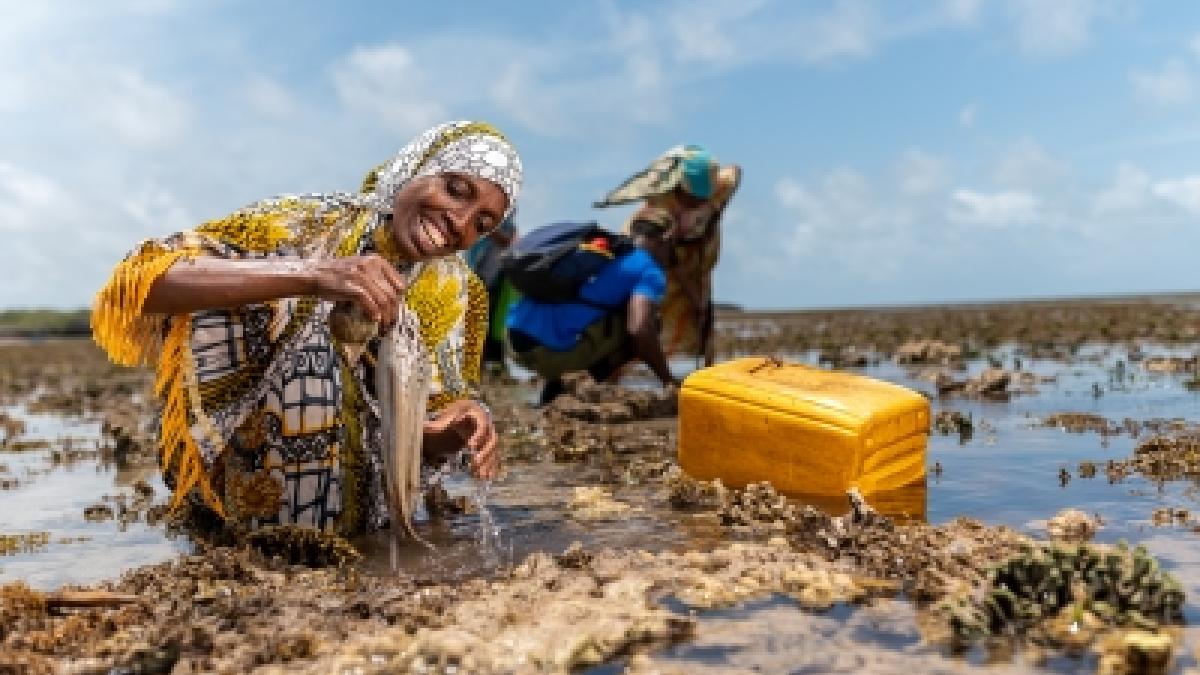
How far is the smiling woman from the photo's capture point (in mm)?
3514

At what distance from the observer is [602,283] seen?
766cm

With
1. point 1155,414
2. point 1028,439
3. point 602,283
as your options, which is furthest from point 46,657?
point 1155,414

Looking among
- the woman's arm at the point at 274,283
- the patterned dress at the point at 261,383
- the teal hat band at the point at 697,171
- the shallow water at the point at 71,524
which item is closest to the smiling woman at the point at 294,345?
the patterned dress at the point at 261,383

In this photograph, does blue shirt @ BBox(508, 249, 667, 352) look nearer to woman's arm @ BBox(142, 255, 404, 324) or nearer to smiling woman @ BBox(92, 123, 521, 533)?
smiling woman @ BBox(92, 123, 521, 533)

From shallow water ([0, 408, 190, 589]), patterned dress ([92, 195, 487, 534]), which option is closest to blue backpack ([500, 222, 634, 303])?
shallow water ([0, 408, 190, 589])

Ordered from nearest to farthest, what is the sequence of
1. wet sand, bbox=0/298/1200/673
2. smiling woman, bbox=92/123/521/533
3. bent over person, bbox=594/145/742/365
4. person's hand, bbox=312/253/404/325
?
1. wet sand, bbox=0/298/1200/673
2. person's hand, bbox=312/253/404/325
3. smiling woman, bbox=92/123/521/533
4. bent over person, bbox=594/145/742/365

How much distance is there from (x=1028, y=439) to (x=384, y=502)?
3.48 meters

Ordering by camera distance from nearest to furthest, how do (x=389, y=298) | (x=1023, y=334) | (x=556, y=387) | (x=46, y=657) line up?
(x=46, y=657) < (x=389, y=298) < (x=556, y=387) < (x=1023, y=334)

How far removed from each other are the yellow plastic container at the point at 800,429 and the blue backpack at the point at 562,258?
10.6ft

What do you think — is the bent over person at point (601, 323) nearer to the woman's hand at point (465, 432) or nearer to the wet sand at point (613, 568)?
the wet sand at point (613, 568)

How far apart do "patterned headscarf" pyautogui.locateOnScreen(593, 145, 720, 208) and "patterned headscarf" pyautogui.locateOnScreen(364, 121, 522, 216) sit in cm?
459

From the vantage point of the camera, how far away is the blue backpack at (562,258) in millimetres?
7578

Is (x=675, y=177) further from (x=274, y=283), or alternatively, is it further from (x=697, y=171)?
(x=274, y=283)

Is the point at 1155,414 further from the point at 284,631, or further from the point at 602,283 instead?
the point at 284,631
